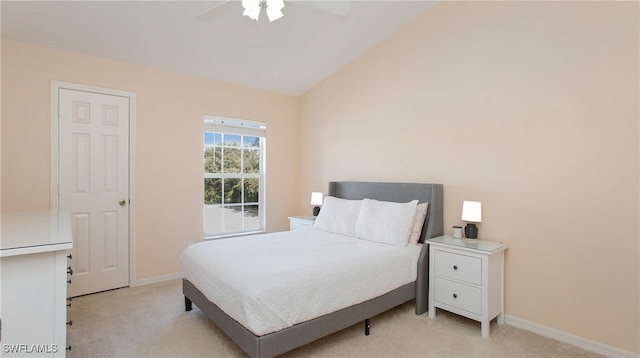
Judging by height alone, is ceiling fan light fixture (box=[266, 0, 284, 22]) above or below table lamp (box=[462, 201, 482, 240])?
above

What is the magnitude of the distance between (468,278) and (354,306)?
3.21 ft

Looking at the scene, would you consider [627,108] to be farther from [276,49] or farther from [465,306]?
[276,49]

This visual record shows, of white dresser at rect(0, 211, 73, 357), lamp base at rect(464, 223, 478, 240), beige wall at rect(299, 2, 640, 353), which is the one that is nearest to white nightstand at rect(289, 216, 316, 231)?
beige wall at rect(299, 2, 640, 353)

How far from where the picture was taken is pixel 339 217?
3.46 m

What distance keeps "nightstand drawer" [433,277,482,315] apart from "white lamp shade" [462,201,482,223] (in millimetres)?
574

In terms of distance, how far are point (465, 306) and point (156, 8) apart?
3.58 metres

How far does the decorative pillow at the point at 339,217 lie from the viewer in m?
3.35

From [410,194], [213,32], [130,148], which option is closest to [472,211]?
[410,194]

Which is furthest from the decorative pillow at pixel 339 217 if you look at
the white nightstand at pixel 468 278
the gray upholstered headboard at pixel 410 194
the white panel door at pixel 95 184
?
the white panel door at pixel 95 184

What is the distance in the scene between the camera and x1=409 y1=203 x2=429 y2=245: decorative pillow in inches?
119

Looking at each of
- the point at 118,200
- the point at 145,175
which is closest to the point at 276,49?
the point at 145,175

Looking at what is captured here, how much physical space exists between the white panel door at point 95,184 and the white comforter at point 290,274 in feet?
4.17

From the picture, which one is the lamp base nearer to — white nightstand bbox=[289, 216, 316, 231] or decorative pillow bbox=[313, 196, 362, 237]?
decorative pillow bbox=[313, 196, 362, 237]

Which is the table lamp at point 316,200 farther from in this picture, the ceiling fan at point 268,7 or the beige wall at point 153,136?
the ceiling fan at point 268,7
